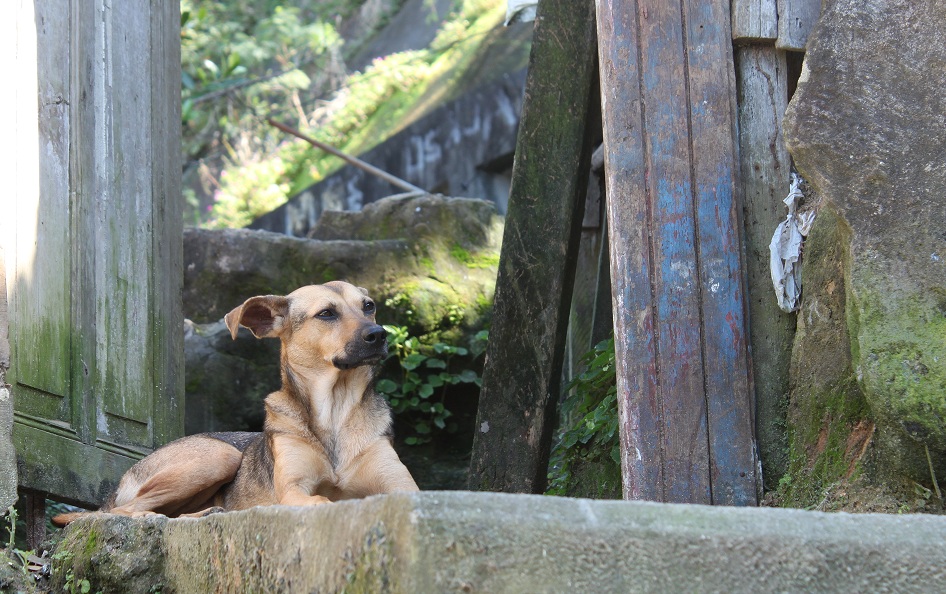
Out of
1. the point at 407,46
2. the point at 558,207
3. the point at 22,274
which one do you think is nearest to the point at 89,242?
the point at 22,274

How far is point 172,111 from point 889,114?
3995mm

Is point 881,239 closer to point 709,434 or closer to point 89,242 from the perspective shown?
point 709,434

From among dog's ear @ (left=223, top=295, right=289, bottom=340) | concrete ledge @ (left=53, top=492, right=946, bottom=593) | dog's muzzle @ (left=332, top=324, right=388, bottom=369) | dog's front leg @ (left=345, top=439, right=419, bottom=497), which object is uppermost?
dog's ear @ (left=223, top=295, right=289, bottom=340)

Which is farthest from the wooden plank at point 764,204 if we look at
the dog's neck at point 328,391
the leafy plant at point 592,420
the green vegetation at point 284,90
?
the green vegetation at point 284,90

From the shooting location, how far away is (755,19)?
14.3 feet

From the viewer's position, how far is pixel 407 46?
16.6 m

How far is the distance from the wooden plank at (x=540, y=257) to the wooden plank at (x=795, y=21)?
48.7 inches

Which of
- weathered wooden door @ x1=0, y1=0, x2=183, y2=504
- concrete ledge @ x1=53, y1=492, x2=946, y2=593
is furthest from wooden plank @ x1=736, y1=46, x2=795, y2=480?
weathered wooden door @ x1=0, y1=0, x2=183, y2=504

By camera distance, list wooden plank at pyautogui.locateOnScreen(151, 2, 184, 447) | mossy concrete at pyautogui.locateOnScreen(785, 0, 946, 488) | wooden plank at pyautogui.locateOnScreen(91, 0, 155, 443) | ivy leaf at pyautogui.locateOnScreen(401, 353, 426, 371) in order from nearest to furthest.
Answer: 1. mossy concrete at pyautogui.locateOnScreen(785, 0, 946, 488)
2. wooden plank at pyautogui.locateOnScreen(91, 0, 155, 443)
3. wooden plank at pyautogui.locateOnScreen(151, 2, 184, 447)
4. ivy leaf at pyautogui.locateOnScreen(401, 353, 426, 371)

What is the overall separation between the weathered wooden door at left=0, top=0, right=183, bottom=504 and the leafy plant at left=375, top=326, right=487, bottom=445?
1.98m

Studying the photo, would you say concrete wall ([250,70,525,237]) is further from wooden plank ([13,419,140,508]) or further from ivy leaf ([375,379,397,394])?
wooden plank ([13,419,140,508])

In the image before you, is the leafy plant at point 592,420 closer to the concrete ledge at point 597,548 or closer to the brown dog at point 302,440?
the brown dog at point 302,440

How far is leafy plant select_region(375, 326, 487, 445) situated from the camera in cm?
760

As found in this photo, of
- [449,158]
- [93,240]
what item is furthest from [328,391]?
[449,158]
